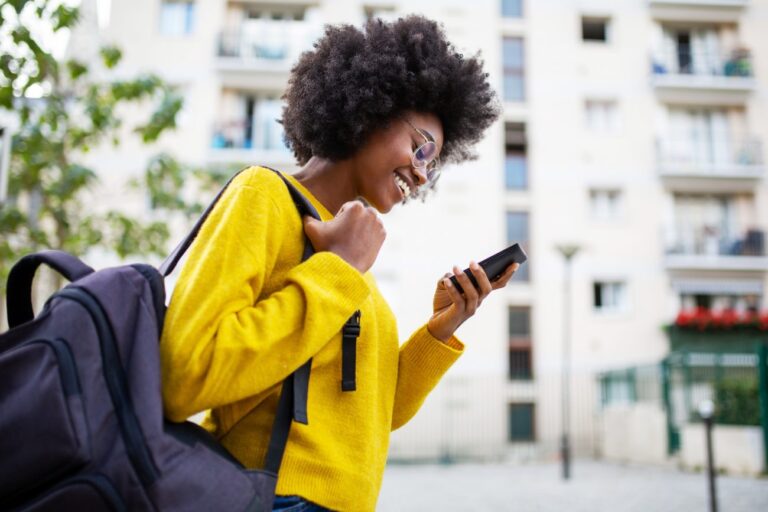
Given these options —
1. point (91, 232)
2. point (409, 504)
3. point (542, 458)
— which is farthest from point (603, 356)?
point (91, 232)

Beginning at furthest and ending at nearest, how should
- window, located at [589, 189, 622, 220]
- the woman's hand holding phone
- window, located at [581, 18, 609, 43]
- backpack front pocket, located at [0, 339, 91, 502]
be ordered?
window, located at [581, 18, 609, 43]
window, located at [589, 189, 622, 220]
the woman's hand holding phone
backpack front pocket, located at [0, 339, 91, 502]

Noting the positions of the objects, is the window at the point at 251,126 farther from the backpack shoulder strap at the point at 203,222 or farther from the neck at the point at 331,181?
the backpack shoulder strap at the point at 203,222

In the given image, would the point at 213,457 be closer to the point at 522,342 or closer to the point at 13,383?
the point at 13,383

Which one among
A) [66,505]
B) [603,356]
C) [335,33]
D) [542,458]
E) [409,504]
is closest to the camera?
[66,505]

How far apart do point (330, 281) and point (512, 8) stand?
2083 cm

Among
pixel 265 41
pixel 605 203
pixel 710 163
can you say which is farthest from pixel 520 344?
pixel 265 41

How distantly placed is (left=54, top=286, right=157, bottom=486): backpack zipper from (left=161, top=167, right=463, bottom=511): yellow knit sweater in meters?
0.09

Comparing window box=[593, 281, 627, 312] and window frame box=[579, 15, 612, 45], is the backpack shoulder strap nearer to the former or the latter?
window box=[593, 281, 627, 312]

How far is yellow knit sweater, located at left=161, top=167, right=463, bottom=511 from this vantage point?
108cm

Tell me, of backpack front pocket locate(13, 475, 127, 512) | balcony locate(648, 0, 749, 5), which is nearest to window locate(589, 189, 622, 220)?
balcony locate(648, 0, 749, 5)

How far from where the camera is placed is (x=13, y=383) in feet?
3.10

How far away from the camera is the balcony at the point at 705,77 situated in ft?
62.4

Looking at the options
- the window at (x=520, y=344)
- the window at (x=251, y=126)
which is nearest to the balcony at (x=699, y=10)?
the window at (x=520, y=344)

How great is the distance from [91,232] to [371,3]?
12883 millimetres
